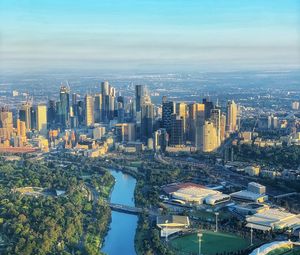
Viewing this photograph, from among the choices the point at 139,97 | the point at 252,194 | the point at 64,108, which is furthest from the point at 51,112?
the point at 252,194

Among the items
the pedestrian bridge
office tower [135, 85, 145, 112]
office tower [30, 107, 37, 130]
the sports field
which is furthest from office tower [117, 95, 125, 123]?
the sports field

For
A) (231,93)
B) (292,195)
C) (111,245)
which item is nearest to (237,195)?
(292,195)

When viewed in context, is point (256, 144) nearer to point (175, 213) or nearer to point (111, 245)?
point (175, 213)

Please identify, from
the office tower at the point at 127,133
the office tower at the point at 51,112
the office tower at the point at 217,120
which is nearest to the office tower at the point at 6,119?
the office tower at the point at 51,112

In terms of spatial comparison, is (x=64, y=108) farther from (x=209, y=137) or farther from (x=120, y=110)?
(x=209, y=137)

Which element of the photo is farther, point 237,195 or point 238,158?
point 238,158

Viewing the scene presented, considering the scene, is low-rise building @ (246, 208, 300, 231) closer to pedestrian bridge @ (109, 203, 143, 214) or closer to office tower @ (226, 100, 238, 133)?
pedestrian bridge @ (109, 203, 143, 214)

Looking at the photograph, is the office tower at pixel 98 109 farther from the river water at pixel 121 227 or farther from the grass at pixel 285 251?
the grass at pixel 285 251
